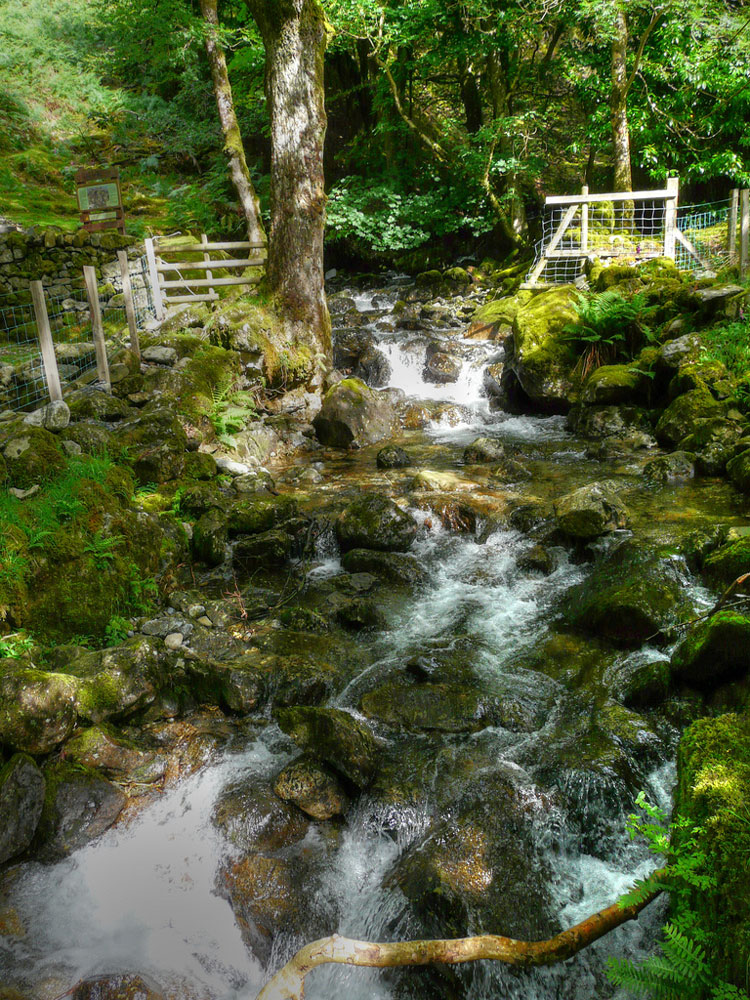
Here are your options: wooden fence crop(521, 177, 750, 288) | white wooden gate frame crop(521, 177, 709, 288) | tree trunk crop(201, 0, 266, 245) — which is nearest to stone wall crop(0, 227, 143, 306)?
tree trunk crop(201, 0, 266, 245)

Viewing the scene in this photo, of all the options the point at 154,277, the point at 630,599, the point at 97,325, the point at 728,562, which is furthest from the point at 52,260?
the point at 728,562

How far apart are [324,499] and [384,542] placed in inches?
59.9

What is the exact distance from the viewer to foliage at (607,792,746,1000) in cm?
209

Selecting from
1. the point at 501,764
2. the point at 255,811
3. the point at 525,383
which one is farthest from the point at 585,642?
the point at 525,383

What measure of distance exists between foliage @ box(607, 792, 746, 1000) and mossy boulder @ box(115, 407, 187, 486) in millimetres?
6322

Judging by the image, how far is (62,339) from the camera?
11.8 meters

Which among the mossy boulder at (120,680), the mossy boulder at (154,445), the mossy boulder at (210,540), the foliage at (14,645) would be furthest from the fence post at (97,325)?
the mossy boulder at (120,680)

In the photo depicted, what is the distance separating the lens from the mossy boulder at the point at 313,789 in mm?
3760

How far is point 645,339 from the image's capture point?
415 inches

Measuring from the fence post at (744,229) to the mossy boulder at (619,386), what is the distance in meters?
2.79

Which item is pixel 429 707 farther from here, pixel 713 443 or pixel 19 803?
pixel 713 443

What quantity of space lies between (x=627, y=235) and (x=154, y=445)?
11.6 m

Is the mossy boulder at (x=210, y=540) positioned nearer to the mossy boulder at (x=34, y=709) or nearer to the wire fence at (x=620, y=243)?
the mossy boulder at (x=34, y=709)

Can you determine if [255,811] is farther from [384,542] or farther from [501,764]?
[384,542]
